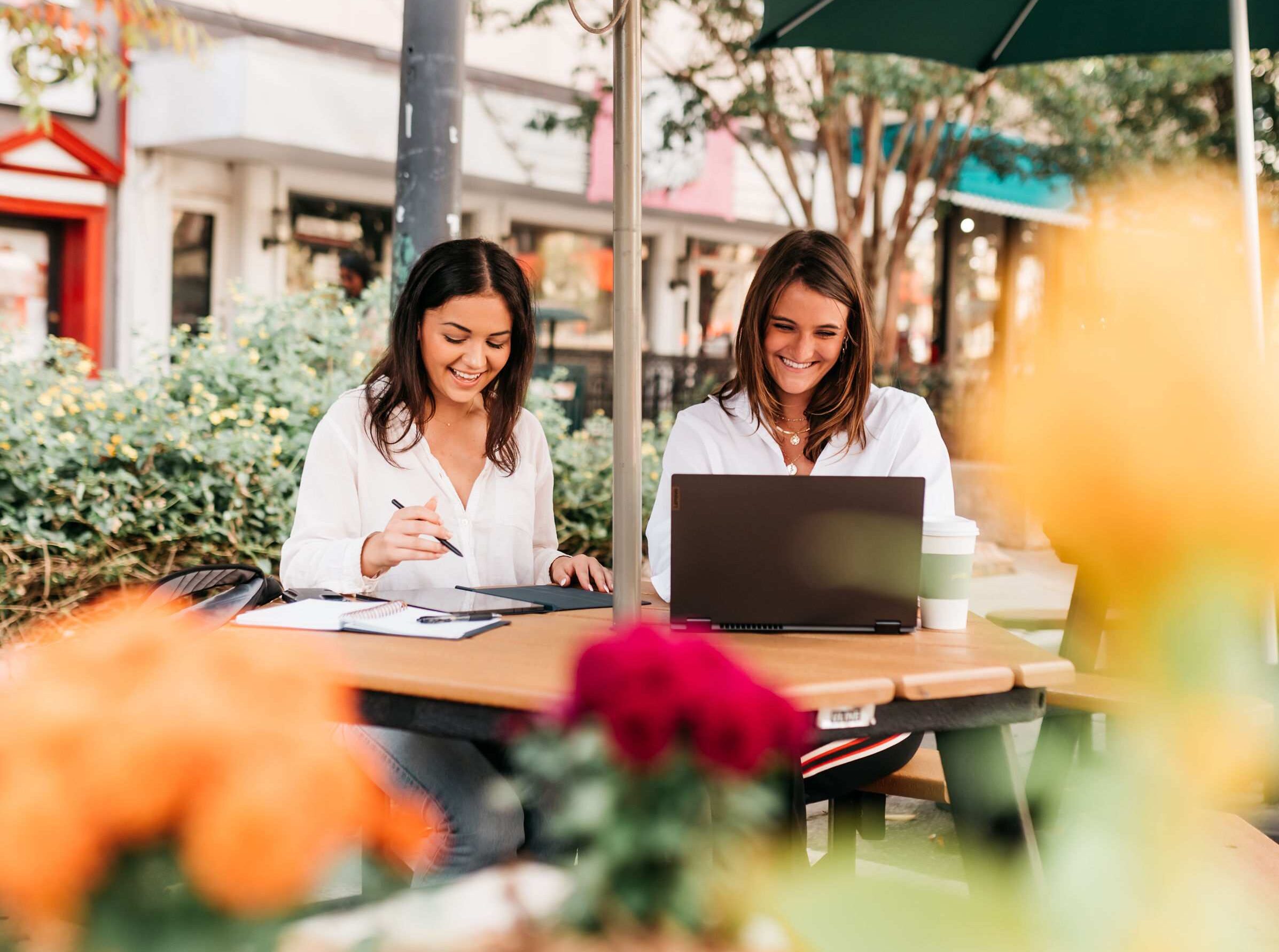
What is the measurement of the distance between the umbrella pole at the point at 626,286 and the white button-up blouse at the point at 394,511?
2.46 ft

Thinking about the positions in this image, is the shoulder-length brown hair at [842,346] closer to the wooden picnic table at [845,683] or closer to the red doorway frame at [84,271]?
the wooden picnic table at [845,683]

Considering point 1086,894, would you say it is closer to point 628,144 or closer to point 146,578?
point 628,144

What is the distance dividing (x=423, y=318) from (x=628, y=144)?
1051 millimetres

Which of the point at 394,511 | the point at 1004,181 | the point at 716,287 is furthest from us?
the point at 716,287

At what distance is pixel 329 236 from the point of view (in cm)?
1212

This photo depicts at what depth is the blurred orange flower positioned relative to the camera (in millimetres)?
486

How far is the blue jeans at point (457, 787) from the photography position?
7.06 ft

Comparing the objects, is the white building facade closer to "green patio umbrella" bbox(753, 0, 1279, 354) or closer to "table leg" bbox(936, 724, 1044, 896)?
"green patio umbrella" bbox(753, 0, 1279, 354)

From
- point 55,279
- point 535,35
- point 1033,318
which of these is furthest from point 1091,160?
point 1033,318

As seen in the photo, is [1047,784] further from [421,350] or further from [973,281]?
[973,281]

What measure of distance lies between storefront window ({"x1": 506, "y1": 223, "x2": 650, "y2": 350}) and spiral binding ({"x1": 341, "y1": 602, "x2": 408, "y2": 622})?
442 inches

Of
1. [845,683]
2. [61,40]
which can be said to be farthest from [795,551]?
[61,40]

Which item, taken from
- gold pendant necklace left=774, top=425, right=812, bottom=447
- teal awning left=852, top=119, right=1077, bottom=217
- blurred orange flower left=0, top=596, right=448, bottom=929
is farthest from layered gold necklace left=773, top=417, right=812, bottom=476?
teal awning left=852, top=119, right=1077, bottom=217

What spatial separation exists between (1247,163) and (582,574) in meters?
1.50
